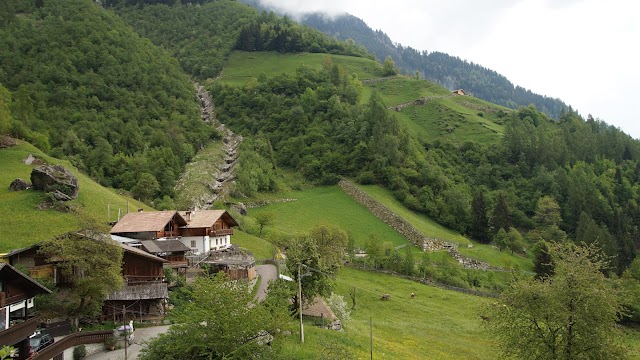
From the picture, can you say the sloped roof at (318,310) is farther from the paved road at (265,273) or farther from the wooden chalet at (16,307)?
the wooden chalet at (16,307)

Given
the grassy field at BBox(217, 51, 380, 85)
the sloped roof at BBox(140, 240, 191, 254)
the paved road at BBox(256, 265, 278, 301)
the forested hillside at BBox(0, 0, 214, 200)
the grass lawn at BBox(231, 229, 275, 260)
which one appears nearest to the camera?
the sloped roof at BBox(140, 240, 191, 254)

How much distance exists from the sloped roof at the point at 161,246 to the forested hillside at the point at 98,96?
34.2 meters

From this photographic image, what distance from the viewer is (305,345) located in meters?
30.2

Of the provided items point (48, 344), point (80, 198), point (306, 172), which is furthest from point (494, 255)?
point (48, 344)

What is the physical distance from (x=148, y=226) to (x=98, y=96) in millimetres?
84697

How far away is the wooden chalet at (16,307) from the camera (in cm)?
2162

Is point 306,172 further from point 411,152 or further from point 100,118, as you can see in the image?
point 100,118

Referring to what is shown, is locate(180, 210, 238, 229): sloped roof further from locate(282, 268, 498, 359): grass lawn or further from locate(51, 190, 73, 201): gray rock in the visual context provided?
locate(282, 268, 498, 359): grass lawn

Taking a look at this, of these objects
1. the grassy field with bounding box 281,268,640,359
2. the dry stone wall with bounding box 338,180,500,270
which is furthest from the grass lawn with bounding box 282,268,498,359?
the dry stone wall with bounding box 338,180,500,270

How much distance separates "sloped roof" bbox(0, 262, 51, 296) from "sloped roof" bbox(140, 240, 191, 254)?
19.9m

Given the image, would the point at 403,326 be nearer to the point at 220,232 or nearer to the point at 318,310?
the point at 318,310

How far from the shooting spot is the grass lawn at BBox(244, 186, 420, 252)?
7800cm

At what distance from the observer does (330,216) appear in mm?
84250

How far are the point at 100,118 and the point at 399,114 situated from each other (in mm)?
85631
